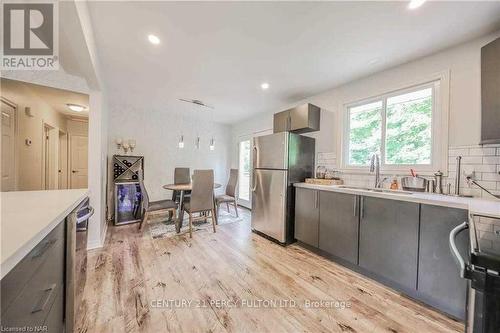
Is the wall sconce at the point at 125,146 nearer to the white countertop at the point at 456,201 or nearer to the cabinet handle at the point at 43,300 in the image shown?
the cabinet handle at the point at 43,300

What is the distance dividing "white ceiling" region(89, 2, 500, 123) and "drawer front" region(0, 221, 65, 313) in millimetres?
1747

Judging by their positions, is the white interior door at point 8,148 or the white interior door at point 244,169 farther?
the white interior door at point 244,169

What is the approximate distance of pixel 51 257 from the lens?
834 mm

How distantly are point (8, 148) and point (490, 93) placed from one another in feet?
16.4

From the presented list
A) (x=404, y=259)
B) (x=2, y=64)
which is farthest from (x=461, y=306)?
(x=2, y=64)

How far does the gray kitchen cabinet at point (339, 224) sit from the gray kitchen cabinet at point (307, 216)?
78 mm

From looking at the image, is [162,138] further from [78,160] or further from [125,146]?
[78,160]

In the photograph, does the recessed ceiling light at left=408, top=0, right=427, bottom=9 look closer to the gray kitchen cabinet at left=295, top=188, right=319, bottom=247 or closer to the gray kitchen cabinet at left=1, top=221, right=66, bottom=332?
the gray kitchen cabinet at left=295, top=188, right=319, bottom=247

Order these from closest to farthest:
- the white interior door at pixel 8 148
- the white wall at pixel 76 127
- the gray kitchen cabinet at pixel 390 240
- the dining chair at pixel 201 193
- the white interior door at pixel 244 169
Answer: the gray kitchen cabinet at pixel 390 240
the white interior door at pixel 8 148
the dining chair at pixel 201 193
the white wall at pixel 76 127
the white interior door at pixel 244 169

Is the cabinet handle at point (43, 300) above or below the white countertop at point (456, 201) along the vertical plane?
below

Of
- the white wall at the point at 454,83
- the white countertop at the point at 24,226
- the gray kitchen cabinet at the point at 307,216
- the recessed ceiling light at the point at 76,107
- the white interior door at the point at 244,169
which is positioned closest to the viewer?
the white countertop at the point at 24,226

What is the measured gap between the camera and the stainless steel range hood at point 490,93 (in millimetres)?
1497

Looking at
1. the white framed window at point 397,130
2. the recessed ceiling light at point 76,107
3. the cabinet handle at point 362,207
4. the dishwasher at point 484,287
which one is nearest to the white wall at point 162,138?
the recessed ceiling light at point 76,107

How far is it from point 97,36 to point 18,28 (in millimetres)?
533
